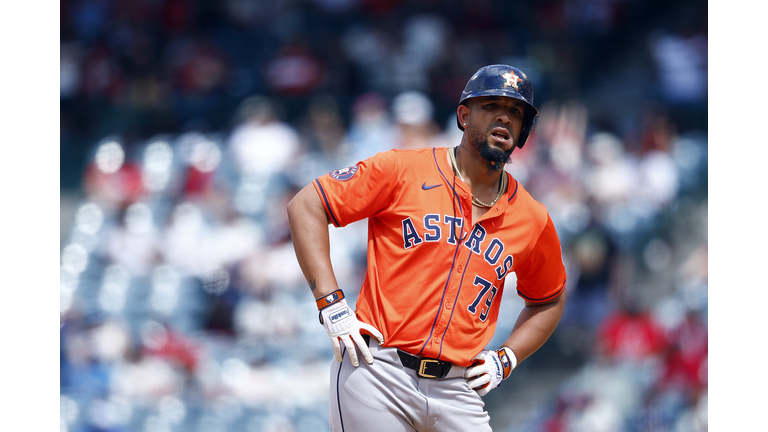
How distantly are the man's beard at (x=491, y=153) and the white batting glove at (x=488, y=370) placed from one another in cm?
70

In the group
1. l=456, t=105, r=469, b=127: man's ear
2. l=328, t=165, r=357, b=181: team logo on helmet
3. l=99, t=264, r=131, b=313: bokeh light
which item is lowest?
l=99, t=264, r=131, b=313: bokeh light

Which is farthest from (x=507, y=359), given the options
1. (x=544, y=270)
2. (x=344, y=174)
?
(x=344, y=174)

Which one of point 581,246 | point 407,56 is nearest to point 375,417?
point 581,246

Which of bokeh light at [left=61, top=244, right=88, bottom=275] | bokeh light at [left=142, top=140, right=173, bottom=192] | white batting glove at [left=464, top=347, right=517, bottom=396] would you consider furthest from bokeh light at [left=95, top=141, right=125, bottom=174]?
white batting glove at [left=464, top=347, right=517, bottom=396]

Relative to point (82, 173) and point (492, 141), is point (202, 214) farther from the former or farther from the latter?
point (492, 141)

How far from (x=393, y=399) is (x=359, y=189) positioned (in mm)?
723

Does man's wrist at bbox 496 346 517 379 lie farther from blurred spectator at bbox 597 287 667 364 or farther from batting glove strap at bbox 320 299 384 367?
blurred spectator at bbox 597 287 667 364

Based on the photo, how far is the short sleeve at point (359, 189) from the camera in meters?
2.26

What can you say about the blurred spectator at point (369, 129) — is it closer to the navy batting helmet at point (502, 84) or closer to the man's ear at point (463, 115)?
the man's ear at point (463, 115)

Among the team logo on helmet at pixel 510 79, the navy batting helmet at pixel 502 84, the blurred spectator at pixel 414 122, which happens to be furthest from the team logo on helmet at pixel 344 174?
the blurred spectator at pixel 414 122

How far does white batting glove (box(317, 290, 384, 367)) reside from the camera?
2160mm

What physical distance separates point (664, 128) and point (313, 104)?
3.09 m

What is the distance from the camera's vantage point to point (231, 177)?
564 centimetres

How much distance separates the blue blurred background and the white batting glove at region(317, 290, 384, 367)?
3.11 metres
